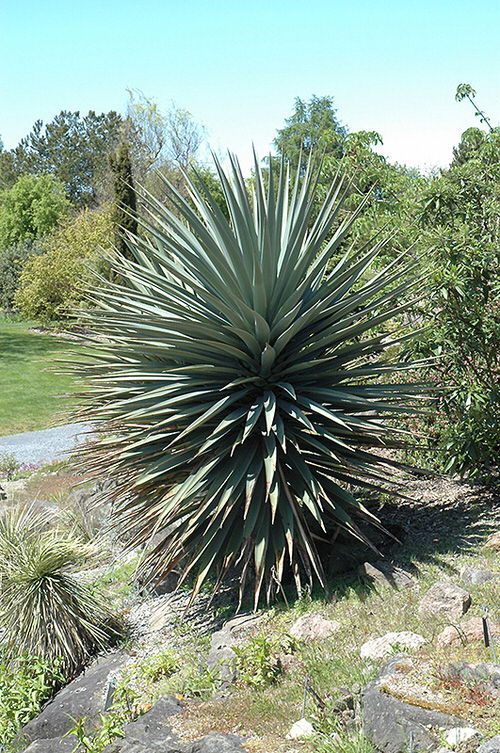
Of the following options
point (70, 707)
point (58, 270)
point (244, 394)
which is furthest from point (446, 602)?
point (58, 270)

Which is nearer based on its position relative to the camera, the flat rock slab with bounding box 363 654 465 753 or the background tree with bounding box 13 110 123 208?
the flat rock slab with bounding box 363 654 465 753

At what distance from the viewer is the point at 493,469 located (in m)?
7.46

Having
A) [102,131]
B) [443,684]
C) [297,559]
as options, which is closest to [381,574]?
[297,559]

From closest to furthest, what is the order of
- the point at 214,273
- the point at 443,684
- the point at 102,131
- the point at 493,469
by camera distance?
the point at 443,684 → the point at 214,273 → the point at 493,469 → the point at 102,131

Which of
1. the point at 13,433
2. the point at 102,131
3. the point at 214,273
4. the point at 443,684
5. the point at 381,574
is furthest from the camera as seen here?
the point at 102,131

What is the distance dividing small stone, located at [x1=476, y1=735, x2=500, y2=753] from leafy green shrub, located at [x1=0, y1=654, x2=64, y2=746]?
337cm

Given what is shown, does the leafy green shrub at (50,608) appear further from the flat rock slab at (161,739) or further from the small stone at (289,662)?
the small stone at (289,662)

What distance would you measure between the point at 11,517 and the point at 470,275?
4493mm

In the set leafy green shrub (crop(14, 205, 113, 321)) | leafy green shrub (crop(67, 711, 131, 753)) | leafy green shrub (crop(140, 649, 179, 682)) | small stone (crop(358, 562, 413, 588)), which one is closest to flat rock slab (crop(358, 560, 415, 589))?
small stone (crop(358, 562, 413, 588))

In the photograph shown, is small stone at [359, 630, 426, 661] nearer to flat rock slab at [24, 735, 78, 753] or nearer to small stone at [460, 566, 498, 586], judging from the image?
small stone at [460, 566, 498, 586]

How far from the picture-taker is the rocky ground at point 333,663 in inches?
144

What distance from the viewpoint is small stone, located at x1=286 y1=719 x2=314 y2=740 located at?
12.4 ft

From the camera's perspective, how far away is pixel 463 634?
4332 millimetres

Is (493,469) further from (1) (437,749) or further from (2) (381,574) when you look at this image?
(1) (437,749)
